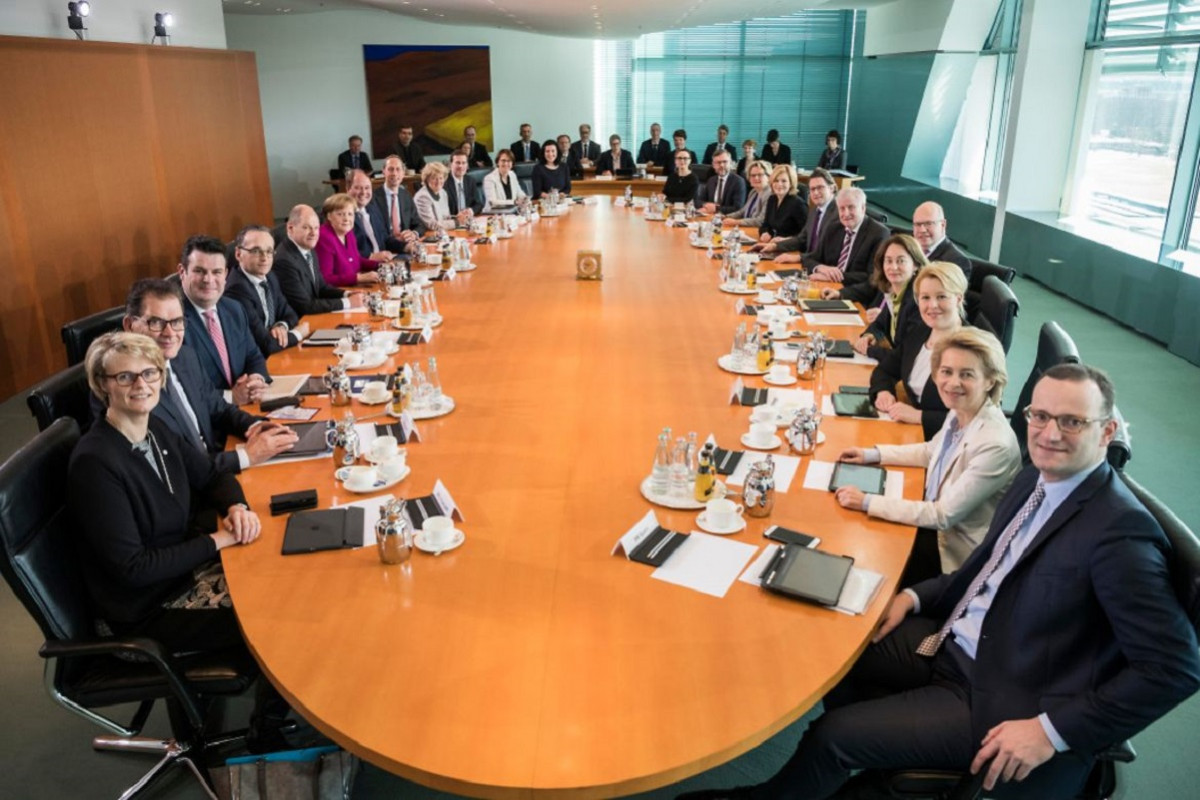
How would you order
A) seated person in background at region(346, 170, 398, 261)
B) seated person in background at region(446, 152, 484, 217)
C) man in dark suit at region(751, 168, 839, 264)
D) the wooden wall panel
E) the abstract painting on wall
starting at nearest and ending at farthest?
1. the wooden wall panel
2. man in dark suit at region(751, 168, 839, 264)
3. seated person in background at region(346, 170, 398, 261)
4. seated person in background at region(446, 152, 484, 217)
5. the abstract painting on wall

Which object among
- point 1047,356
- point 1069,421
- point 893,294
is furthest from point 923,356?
point 1069,421

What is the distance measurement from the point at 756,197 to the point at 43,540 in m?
7.07

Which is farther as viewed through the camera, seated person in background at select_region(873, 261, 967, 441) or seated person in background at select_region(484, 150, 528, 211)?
seated person in background at select_region(484, 150, 528, 211)

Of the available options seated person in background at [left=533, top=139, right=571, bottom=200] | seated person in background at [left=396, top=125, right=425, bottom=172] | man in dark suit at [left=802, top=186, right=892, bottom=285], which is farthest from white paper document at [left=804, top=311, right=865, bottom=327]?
seated person in background at [left=396, top=125, right=425, bottom=172]

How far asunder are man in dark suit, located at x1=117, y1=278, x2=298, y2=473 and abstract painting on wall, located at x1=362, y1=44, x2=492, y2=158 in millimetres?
12040

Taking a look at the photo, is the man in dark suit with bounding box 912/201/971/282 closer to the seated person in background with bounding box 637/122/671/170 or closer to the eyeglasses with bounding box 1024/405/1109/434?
the eyeglasses with bounding box 1024/405/1109/434

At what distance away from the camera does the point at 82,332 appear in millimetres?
3336

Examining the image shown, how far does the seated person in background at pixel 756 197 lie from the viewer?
314 inches

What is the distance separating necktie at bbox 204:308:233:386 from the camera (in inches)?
147

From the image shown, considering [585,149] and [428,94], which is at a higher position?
[428,94]

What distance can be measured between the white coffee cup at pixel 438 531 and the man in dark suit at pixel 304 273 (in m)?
2.94

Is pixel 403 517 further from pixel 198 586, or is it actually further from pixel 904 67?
pixel 904 67

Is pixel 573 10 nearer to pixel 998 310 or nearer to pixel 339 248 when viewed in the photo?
pixel 339 248

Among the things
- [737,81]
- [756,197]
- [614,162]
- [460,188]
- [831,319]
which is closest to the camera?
[831,319]
